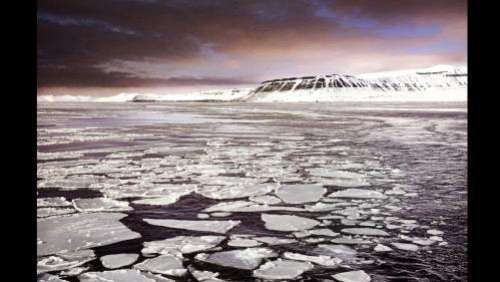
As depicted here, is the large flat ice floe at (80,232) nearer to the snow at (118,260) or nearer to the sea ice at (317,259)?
the snow at (118,260)

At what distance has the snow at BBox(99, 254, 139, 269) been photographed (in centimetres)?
236

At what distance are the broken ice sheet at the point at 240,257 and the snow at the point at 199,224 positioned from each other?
444 mm

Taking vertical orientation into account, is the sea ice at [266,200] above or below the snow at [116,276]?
above

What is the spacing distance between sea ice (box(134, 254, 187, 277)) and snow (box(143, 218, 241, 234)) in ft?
1.91

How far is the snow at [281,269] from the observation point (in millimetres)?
2232

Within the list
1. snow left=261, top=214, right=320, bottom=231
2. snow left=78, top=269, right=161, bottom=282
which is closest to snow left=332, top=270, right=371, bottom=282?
snow left=261, top=214, right=320, bottom=231

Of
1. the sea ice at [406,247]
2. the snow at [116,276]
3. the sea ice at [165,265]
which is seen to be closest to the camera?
the snow at [116,276]

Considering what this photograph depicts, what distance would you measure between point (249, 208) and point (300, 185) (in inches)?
41.8

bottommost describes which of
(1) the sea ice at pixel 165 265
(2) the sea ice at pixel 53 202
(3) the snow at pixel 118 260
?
(1) the sea ice at pixel 165 265

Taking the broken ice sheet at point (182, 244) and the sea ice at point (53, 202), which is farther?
the sea ice at point (53, 202)

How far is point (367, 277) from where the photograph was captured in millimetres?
2197

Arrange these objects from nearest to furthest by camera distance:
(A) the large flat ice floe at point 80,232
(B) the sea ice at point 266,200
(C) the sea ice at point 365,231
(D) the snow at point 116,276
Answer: (D) the snow at point 116,276 < (A) the large flat ice floe at point 80,232 < (C) the sea ice at point 365,231 < (B) the sea ice at point 266,200

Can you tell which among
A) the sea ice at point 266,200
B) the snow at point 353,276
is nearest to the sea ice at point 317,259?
the snow at point 353,276
